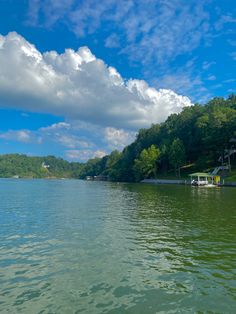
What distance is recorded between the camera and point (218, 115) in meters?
128

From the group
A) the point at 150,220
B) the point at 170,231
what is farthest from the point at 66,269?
the point at 150,220

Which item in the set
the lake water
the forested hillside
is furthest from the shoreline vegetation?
the lake water

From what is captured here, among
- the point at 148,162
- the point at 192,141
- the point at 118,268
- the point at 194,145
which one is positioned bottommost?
the point at 118,268

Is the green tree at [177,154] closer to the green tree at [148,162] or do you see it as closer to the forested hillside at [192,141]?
the forested hillside at [192,141]

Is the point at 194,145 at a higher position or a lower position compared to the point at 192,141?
lower

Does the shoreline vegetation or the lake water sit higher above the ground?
the shoreline vegetation

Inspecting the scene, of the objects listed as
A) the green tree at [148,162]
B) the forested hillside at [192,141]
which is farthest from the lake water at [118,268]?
the green tree at [148,162]

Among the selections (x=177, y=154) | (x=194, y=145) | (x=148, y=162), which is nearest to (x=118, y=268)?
(x=177, y=154)

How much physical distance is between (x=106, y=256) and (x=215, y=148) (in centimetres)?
12454

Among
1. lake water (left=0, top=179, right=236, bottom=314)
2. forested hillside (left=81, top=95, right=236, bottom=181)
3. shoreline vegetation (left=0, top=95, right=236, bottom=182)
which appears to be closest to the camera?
lake water (left=0, top=179, right=236, bottom=314)

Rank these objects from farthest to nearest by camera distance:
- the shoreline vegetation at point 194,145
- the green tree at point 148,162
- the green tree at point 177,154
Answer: the green tree at point 148,162
the green tree at point 177,154
the shoreline vegetation at point 194,145

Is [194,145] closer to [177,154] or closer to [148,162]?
[177,154]

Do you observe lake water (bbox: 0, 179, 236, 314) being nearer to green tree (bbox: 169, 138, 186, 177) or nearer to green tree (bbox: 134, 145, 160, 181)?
green tree (bbox: 169, 138, 186, 177)

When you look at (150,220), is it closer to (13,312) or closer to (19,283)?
(19,283)
